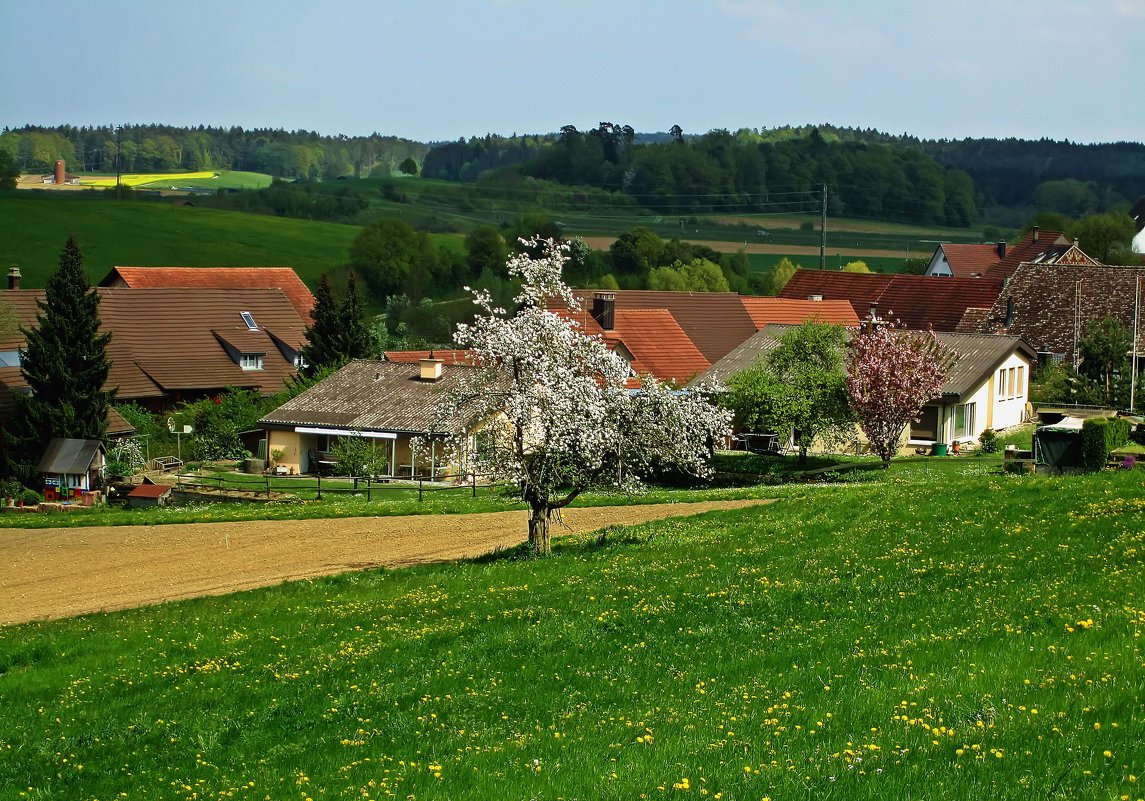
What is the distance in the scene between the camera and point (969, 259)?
12581cm

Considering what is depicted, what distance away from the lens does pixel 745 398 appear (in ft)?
166

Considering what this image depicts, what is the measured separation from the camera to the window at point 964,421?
181ft

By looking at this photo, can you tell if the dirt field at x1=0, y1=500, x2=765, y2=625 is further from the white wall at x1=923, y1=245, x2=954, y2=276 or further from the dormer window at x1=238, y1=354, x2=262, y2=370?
the white wall at x1=923, y1=245, x2=954, y2=276

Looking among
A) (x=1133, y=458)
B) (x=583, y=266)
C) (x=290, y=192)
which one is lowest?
(x=1133, y=458)

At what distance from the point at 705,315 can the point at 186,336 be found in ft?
94.0

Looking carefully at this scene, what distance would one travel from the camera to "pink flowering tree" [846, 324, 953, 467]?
47.7m

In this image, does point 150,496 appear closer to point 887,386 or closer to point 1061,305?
point 887,386

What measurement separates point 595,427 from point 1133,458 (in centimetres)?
A: 1570

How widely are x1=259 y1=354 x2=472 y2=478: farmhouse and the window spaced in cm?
1939

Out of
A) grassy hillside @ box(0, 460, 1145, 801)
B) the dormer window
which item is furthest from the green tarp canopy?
the dormer window

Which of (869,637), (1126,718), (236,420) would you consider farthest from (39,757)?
(236,420)

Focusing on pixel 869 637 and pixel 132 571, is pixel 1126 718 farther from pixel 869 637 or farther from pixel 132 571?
pixel 132 571

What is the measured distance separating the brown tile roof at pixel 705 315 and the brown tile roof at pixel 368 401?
1998 centimetres

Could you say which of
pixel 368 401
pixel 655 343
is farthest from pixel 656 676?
pixel 655 343
